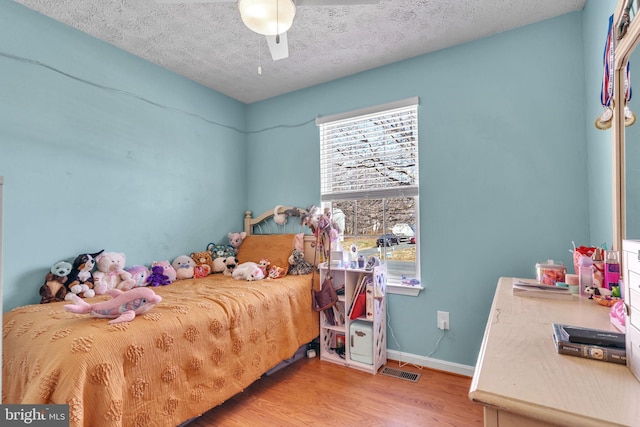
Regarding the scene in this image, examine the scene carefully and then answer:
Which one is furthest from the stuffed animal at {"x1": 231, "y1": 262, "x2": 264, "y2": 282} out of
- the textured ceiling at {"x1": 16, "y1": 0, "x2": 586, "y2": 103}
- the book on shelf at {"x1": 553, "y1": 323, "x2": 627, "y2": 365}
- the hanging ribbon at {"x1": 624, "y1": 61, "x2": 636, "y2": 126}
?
the hanging ribbon at {"x1": 624, "y1": 61, "x2": 636, "y2": 126}

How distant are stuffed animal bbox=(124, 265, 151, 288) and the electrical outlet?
7.61 ft

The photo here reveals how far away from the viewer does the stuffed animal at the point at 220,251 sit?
114 inches

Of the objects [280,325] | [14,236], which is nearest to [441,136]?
[280,325]

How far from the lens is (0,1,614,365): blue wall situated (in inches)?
73.1

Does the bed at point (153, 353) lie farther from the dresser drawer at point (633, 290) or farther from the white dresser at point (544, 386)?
the dresser drawer at point (633, 290)

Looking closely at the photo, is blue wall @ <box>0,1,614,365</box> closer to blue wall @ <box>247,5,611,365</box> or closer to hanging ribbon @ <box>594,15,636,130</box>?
blue wall @ <box>247,5,611,365</box>

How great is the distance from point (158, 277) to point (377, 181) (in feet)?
6.53

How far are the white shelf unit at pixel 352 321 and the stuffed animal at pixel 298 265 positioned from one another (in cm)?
18

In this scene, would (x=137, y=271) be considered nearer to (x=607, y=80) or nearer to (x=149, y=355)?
(x=149, y=355)

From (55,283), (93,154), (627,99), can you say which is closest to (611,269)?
(627,99)

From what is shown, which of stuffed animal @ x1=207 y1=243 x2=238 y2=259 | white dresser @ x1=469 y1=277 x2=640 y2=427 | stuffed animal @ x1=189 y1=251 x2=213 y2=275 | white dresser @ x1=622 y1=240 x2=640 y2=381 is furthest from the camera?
stuffed animal @ x1=207 y1=243 x2=238 y2=259

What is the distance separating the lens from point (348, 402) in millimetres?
1924

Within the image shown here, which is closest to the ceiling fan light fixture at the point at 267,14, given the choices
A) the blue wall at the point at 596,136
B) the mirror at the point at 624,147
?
the mirror at the point at 624,147

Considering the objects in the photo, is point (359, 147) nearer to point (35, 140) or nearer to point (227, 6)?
point (227, 6)
